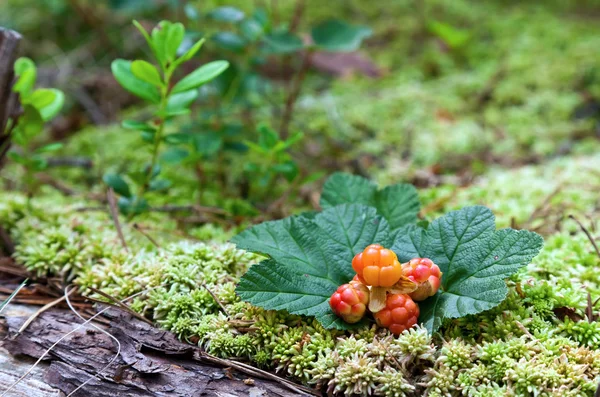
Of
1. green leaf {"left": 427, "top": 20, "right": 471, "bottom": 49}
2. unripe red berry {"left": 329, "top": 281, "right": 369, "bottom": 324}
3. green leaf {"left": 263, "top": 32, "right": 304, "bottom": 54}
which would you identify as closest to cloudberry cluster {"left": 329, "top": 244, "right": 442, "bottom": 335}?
unripe red berry {"left": 329, "top": 281, "right": 369, "bottom": 324}

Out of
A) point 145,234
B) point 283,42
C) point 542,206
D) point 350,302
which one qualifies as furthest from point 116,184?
point 542,206

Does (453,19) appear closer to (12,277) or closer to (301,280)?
(301,280)

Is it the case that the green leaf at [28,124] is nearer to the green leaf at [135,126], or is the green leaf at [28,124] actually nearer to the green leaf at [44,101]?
the green leaf at [44,101]

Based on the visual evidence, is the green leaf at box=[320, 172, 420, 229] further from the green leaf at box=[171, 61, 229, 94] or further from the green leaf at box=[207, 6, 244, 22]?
the green leaf at box=[207, 6, 244, 22]

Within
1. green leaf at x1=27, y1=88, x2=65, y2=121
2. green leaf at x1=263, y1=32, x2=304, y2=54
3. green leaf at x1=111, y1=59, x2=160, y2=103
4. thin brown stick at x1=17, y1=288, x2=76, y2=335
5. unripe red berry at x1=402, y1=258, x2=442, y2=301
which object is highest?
green leaf at x1=263, y1=32, x2=304, y2=54

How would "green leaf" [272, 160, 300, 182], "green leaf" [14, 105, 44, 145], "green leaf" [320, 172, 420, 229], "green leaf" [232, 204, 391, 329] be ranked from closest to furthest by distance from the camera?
"green leaf" [232, 204, 391, 329] → "green leaf" [320, 172, 420, 229] → "green leaf" [14, 105, 44, 145] → "green leaf" [272, 160, 300, 182]

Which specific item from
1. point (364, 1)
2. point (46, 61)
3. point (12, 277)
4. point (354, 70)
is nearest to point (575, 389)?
point (12, 277)
